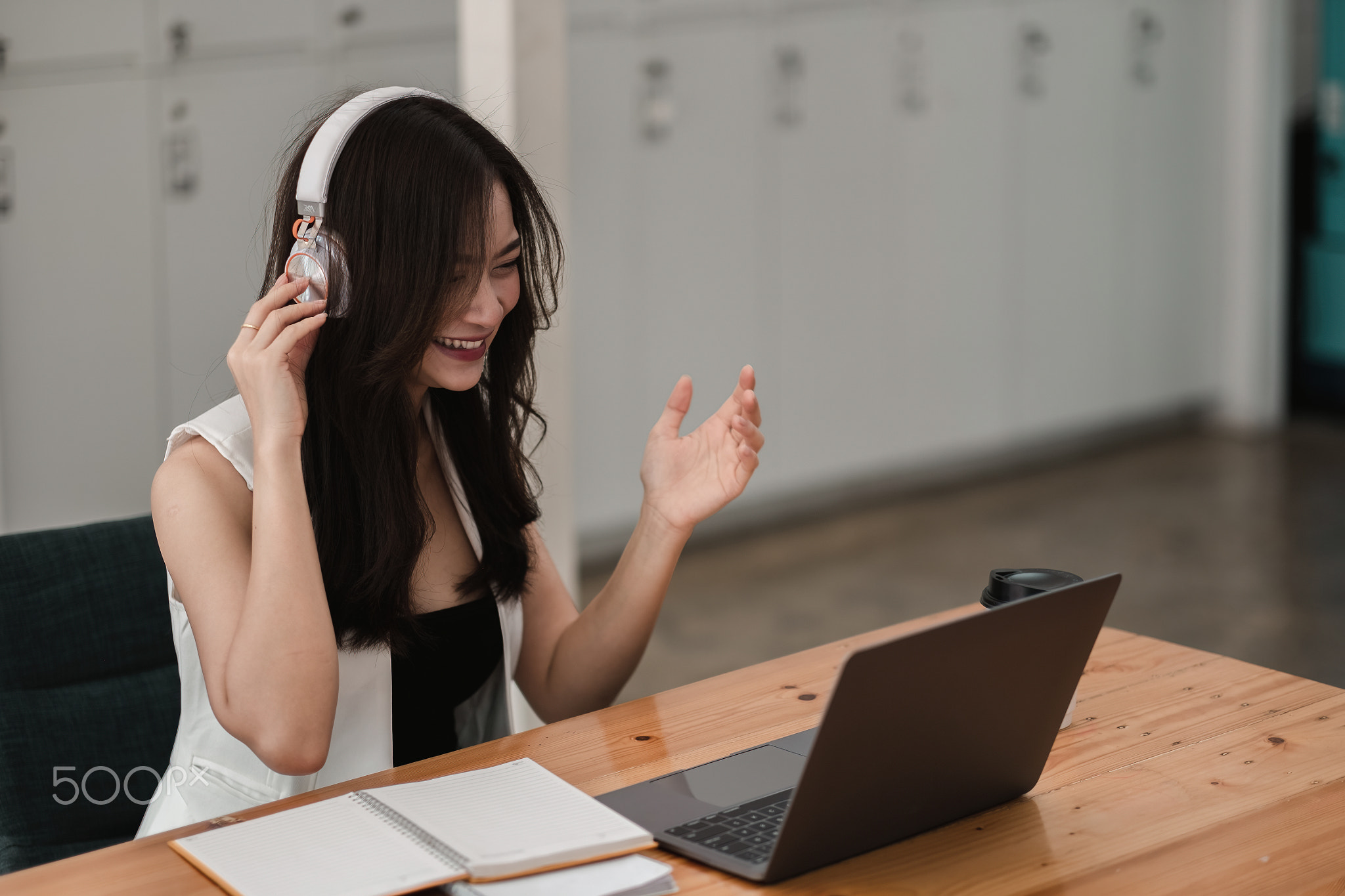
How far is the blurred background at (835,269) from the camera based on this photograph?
6.89 ft

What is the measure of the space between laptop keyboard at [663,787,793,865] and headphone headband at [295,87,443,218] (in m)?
0.66

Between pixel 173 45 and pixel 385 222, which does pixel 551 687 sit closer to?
pixel 385 222

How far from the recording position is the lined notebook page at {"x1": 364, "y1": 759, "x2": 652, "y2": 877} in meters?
0.92

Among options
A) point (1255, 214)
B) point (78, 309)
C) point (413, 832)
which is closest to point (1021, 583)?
point (413, 832)

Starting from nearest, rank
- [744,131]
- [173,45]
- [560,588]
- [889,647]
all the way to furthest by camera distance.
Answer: [889,647]
[560,588]
[173,45]
[744,131]

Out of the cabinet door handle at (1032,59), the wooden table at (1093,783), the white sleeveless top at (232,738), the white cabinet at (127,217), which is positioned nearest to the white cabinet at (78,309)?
the white cabinet at (127,217)

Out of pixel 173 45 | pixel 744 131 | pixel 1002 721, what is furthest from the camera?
pixel 744 131

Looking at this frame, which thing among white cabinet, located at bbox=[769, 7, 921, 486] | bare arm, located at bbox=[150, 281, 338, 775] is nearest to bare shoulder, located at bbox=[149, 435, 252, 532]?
bare arm, located at bbox=[150, 281, 338, 775]

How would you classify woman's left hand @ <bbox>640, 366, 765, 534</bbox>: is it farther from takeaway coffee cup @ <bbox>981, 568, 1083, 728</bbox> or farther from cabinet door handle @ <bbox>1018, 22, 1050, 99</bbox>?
cabinet door handle @ <bbox>1018, 22, 1050, 99</bbox>

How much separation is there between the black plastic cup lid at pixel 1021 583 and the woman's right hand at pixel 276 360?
633 millimetres

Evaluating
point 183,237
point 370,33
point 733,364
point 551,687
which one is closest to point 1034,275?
point 733,364

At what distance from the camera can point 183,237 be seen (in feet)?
7.06

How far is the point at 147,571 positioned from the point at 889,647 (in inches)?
35.4

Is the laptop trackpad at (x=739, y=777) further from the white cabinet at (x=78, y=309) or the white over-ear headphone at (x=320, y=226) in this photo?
the white cabinet at (x=78, y=309)
